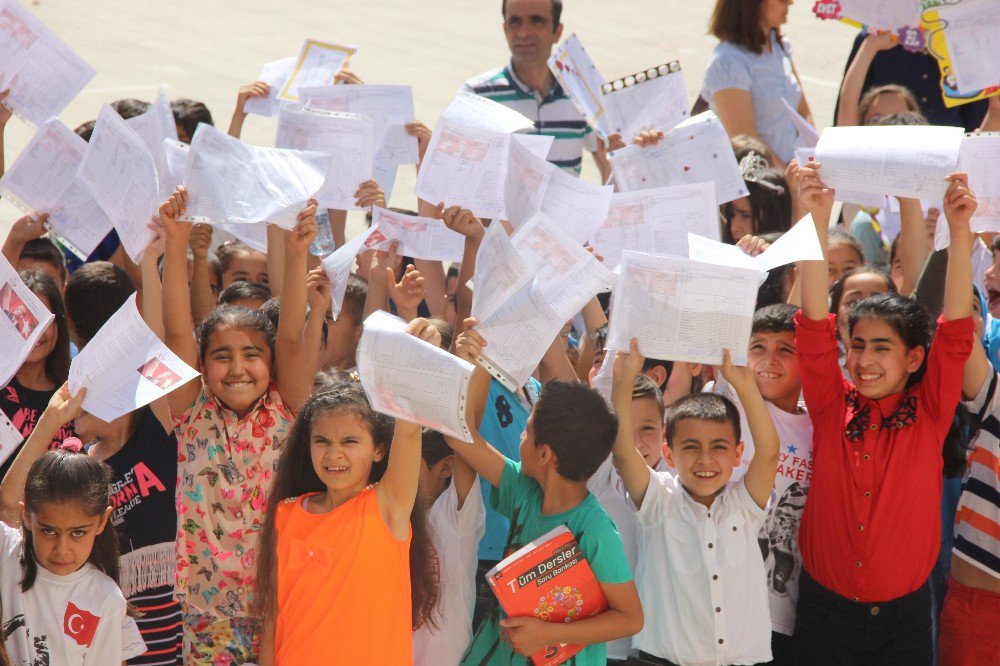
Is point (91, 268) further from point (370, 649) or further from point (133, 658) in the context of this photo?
point (370, 649)

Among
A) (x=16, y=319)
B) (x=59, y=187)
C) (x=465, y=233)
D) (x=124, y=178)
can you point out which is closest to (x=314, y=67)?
(x=59, y=187)

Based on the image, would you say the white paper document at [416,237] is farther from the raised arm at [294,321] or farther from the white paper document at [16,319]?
the white paper document at [16,319]

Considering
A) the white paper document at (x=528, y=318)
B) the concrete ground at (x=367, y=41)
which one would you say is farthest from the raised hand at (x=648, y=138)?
the concrete ground at (x=367, y=41)

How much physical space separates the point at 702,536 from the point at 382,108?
2.27 metres

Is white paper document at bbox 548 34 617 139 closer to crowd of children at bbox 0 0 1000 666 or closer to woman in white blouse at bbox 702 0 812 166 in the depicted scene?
woman in white blouse at bbox 702 0 812 166

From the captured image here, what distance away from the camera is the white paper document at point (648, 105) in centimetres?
458

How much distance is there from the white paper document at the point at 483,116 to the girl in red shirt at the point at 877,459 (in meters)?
1.04

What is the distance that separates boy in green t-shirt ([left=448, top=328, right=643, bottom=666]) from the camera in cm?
309

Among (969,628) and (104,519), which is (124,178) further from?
(969,628)

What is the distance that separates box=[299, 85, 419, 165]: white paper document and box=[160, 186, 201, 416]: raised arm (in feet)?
4.13

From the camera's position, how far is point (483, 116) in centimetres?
418

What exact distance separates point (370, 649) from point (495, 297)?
0.92 m

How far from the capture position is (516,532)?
3.27 m

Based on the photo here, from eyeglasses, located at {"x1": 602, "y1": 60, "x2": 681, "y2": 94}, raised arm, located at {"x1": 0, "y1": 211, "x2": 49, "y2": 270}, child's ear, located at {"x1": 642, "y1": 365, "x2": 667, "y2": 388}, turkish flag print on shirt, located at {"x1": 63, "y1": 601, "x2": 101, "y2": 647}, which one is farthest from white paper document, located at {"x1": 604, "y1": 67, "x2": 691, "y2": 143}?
turkish flag print on shirt, located at {"x1": 63, "y1": 601, "x2": 101, "y2": 647}
